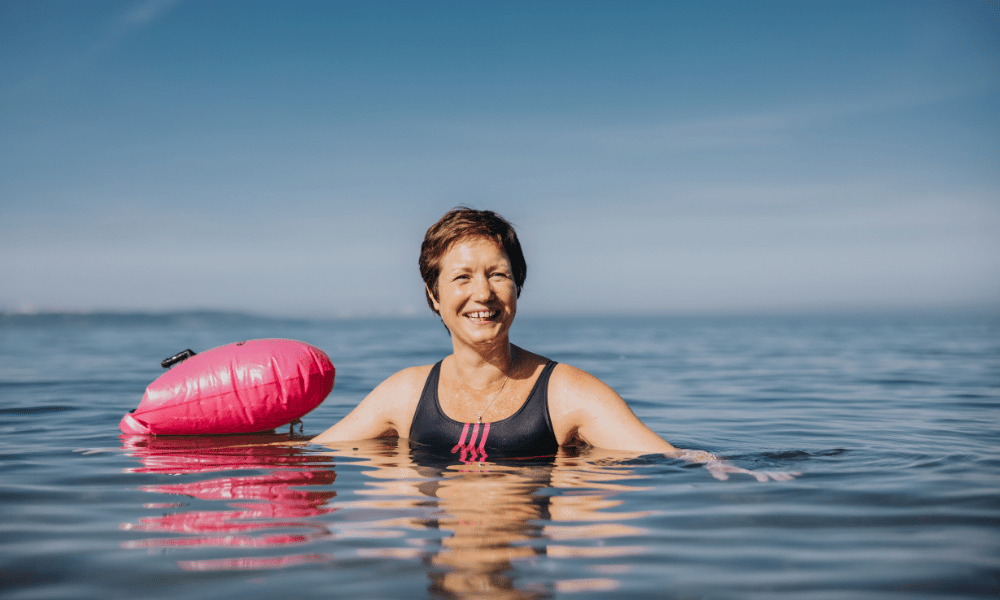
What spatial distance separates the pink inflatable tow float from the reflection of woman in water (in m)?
0.94

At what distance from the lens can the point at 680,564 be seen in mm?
2857

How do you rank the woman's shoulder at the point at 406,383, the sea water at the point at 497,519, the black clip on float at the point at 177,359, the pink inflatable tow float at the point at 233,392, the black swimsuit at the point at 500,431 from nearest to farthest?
the sea water at the point at 497,519 < the black swimsuit at the point at 500,431 < the woman's shoulder at the point at 406,383 < the pink inflatable tow float at the point at 233,392 < the black clip on float at the point at 177,359

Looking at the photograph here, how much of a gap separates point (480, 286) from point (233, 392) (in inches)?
95.9

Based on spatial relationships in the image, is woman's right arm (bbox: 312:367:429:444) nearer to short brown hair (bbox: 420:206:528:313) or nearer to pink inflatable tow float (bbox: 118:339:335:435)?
pink inflatable tow float (bbox: 118:339:335:435)

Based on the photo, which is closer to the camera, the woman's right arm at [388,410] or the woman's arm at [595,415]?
the woman's arm at [595,415]

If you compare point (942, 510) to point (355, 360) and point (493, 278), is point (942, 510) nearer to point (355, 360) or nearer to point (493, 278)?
point (493, 278)

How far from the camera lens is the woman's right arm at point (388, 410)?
16.5ft

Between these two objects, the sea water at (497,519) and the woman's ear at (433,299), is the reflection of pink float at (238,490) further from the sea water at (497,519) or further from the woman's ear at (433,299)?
the woman's ear at (433,299)

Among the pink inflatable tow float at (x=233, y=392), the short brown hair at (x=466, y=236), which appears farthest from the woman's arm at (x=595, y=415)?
the pink inflatable tow float at (x=233, y=392)

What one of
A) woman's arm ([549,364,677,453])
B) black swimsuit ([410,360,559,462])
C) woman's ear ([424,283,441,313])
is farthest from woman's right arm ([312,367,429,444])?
woman's arm ([549,364,677,453])

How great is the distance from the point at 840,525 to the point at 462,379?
2511 mm

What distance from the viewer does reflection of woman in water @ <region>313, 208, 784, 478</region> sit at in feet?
14.6

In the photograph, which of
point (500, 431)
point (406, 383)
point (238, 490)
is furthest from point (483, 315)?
point (238, 490)

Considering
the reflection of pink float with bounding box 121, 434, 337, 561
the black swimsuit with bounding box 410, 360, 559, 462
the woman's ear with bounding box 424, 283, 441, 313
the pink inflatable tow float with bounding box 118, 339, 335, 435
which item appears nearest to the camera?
the reflection of pink float with bounding box 121, 434, 337, 561
